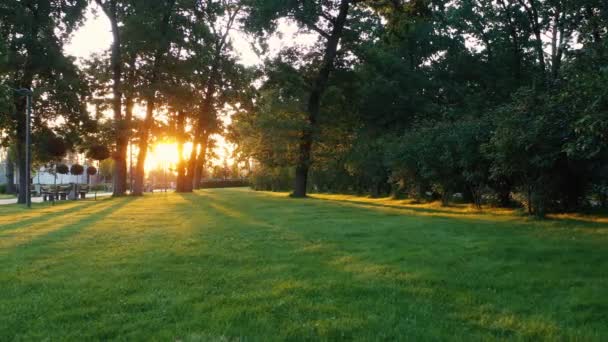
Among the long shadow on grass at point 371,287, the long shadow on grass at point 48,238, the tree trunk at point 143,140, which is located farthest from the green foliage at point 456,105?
the long shadow on grass at point 48,238

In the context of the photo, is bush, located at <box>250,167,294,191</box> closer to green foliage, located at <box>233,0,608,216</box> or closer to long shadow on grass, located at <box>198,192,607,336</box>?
green foliage, located at <box>233,0,608,216</box>

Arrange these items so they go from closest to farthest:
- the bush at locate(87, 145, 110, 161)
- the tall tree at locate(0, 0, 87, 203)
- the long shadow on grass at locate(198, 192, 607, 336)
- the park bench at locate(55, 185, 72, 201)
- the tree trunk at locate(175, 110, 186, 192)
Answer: the long shadow on grass at locate(198, 192, 607, 336) < the tall tree at locate(0, 0, 87, 203) < the park bench at locate(55, 185, 72, 201) < the bush at locate(87, 145, 110, 161) < the tree trunk at locate(175, 110, 186, 192)

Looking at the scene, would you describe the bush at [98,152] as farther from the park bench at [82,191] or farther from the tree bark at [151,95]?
the park bench at [82,191]

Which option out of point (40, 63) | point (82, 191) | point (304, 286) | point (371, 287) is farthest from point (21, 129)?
point (371, 287)

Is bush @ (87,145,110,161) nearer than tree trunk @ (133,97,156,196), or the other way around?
bush @ (87,145,110,161)

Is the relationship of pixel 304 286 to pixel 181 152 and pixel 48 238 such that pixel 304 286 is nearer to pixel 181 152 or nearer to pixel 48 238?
pixel 48 238

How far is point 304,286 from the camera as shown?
5051 mm

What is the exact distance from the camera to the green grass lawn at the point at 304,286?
3803mm

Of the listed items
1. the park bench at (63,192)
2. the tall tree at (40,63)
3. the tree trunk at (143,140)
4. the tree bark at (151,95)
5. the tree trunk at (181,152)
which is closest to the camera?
the tall tree at (40,63)

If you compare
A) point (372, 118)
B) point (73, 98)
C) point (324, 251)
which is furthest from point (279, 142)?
point (324, 251)

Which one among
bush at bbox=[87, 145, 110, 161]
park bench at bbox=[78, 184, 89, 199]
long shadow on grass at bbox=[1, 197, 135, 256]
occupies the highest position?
bush at bbox=[87, 145, 110, 161]

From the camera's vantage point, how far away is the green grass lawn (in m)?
3.80

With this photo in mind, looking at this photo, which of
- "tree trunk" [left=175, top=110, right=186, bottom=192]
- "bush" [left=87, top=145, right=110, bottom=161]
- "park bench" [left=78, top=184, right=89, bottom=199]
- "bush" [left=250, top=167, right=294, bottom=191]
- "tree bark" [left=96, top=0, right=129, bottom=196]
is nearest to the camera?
"tree bark" [left=96, top=0, right=129, bottom=196]

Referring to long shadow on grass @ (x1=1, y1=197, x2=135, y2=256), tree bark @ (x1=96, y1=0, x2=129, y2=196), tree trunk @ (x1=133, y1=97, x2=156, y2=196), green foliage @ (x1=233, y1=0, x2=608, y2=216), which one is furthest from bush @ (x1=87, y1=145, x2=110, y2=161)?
long shadow on grass @ (x1=1, y1=197, x2=135, y2=256)
